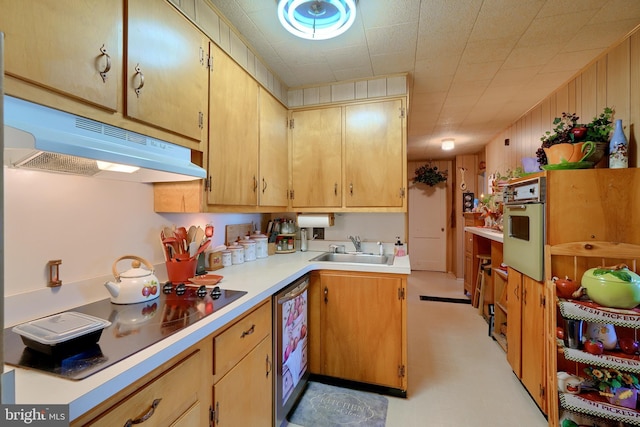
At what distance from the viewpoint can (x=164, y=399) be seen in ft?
2.70

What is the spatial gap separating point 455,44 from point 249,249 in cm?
201

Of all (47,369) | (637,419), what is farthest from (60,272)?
(637,419)

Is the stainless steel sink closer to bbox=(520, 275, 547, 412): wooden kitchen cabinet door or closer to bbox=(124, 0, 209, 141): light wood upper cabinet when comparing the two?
bbox=(520, 275, 547, 412): wooden kitchen cabinet door

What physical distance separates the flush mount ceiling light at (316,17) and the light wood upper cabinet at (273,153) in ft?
2.12

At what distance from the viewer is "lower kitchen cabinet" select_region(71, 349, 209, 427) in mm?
674

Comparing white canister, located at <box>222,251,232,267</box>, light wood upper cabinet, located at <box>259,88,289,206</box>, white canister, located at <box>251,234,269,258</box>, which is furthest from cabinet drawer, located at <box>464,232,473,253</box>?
white canister, located at <box>222,251,232,267</box>

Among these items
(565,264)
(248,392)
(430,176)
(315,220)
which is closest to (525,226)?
(565,264)

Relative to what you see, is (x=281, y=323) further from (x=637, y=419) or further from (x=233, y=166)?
(x=637, y=419)

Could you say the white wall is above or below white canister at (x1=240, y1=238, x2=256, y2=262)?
above

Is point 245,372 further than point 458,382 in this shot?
No

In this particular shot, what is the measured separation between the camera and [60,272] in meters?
1.10

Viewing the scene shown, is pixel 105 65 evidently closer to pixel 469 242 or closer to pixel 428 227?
pixel 469 242

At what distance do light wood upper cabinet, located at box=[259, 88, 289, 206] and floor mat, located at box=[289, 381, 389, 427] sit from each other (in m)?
1.40

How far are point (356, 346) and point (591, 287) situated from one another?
140cm
